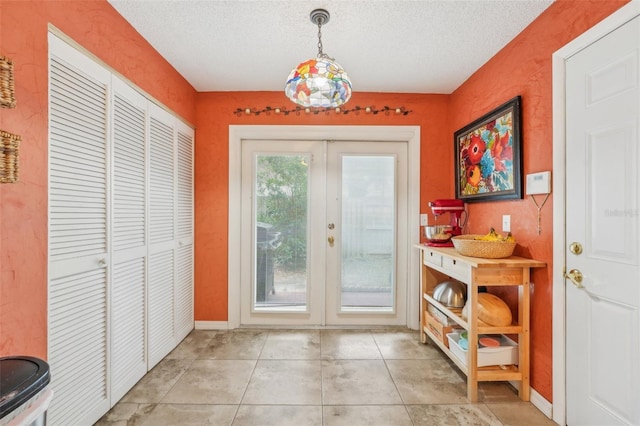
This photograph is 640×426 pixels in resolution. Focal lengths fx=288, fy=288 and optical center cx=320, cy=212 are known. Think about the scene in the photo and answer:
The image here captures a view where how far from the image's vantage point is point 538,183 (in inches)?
71.5

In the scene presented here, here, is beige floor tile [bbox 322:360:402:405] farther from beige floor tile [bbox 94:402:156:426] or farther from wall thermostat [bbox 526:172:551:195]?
wall thermostat [bbox 526:172:551:195]

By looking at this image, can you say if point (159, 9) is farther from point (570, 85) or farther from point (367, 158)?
point (570, 85)

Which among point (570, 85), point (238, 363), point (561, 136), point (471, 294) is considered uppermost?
point (570, 85)

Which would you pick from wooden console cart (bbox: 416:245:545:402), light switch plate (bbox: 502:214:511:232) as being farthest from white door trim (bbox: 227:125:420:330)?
wooden console cart (bbox: 416:245:545:402)

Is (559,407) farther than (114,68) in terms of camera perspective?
No

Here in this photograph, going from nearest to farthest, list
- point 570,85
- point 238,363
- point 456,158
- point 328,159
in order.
Answer: point 570,85 < point 238,363 < point 456,158 < point 328,159

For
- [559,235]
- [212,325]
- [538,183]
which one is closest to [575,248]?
[559,235]

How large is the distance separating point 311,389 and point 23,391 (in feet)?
5.22

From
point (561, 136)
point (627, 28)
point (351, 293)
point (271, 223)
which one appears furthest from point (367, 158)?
point (627, 28)

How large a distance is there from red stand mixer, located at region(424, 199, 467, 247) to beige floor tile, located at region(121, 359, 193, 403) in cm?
A: 233

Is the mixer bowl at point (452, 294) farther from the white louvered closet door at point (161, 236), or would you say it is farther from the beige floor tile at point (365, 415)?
the white louvered closet door at point (161, 236)

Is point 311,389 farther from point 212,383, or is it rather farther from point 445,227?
point 445,227

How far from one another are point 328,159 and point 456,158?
1283 millimetres

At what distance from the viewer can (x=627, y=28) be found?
4.35ft
